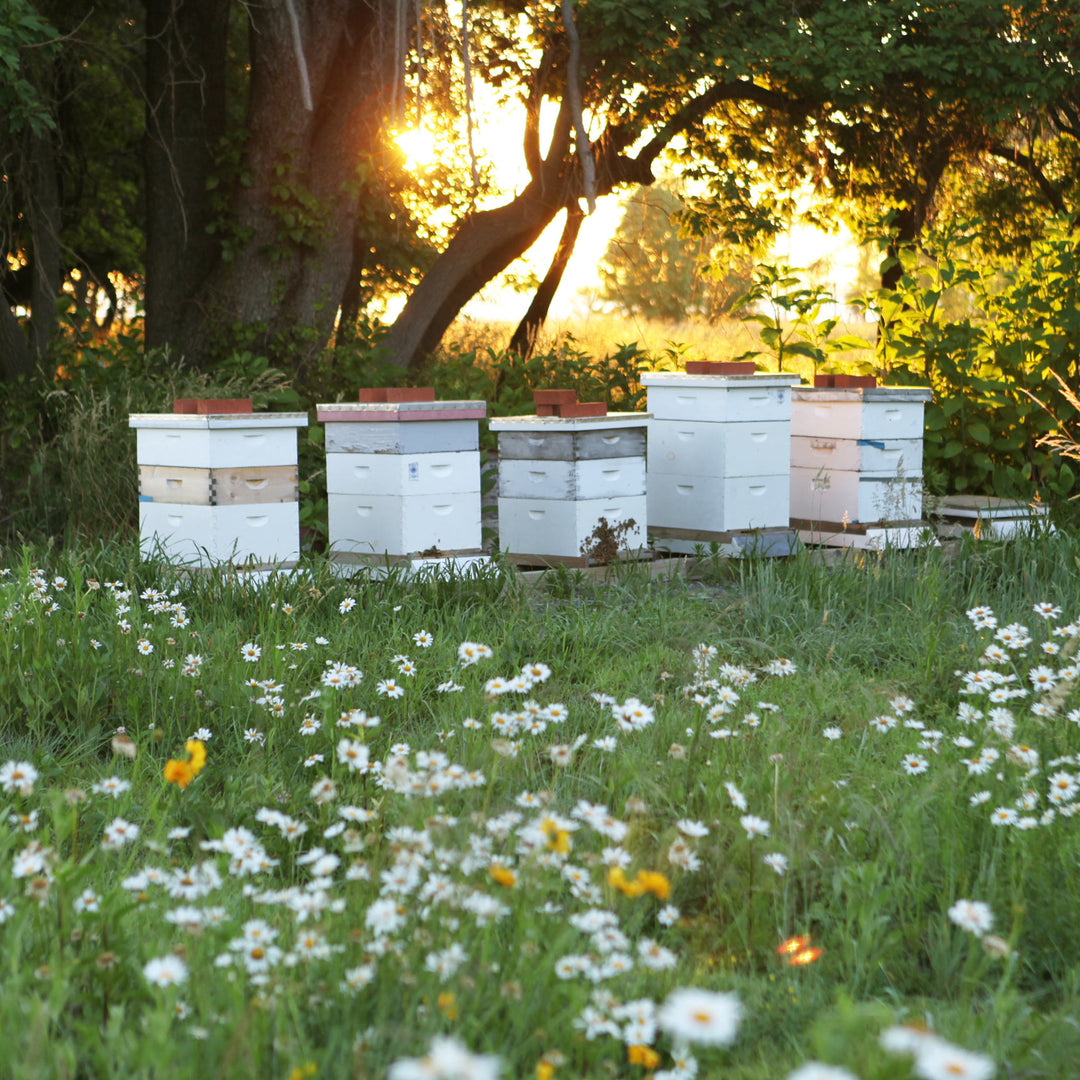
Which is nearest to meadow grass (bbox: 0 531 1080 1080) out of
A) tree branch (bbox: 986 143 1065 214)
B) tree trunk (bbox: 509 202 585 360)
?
tree trunk (bbox: 509 202 585 360)

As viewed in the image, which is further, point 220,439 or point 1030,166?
point 1030,166

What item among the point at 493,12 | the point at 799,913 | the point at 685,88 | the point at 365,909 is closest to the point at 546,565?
the point at 799,913

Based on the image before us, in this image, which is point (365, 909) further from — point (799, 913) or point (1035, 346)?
point (1035, 346)

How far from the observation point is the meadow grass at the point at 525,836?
156 cm

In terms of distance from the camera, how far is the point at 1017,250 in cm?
1257

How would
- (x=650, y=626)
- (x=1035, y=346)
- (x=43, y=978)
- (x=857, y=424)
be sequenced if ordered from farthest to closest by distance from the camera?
(x=1035, y=346)
(x=857, y=424)
(x=650, y=626)
(x=43, y=978)

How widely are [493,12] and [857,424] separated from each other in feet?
18.8

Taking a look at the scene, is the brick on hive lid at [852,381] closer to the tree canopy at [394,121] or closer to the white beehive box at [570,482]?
the white beehive box at [570,482]

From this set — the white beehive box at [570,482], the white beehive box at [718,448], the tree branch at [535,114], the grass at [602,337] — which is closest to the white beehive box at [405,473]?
the white beehive box at [570,482]

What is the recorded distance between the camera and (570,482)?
5066 millimetres

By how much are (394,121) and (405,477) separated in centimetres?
309

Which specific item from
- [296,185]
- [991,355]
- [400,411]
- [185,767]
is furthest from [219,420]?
[991,355]

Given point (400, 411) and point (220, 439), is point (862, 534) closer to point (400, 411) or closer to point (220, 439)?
point (400, 411)

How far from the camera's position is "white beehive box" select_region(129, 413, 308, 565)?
15.6ft
